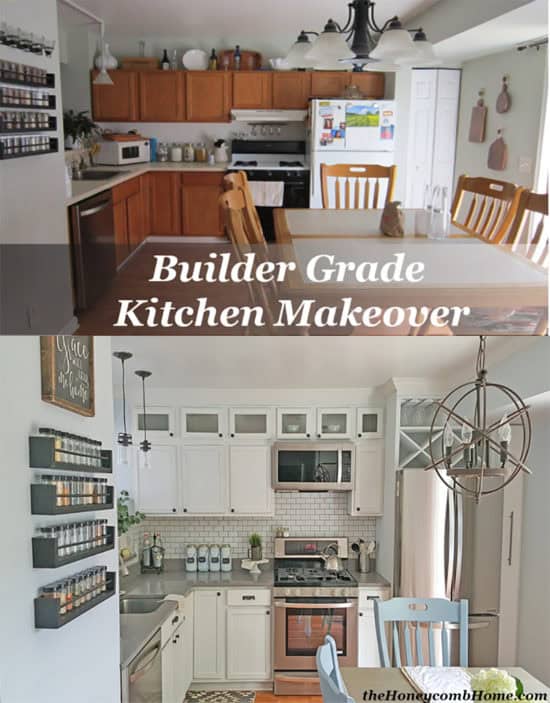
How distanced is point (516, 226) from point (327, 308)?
0.35m

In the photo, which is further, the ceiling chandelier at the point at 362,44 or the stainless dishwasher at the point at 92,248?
the stainless dishwasher at the point at 92,248

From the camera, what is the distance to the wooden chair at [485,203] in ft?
3.62

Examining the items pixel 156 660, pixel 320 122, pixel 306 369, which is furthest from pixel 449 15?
pixel 156 660

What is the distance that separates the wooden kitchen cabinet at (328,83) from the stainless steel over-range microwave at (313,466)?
1.63 metres

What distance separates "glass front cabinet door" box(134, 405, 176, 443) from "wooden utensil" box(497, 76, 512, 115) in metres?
1.65

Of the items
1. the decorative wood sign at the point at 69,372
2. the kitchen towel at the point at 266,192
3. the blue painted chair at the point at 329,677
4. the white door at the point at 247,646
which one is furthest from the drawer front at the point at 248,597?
the kitchen towel at the point at 266,192

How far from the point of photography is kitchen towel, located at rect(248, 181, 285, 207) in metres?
1.10

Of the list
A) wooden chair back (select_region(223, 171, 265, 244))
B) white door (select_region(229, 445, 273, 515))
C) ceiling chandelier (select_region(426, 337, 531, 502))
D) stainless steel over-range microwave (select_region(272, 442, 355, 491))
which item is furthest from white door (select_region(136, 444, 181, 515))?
wooden chair back (select_region(223, 171, 265, 244))

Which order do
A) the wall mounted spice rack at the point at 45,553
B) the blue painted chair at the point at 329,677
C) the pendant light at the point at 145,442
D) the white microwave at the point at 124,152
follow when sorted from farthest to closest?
the pendant light at the point at 145,442 → the blue painted chair at the point at 329,677 → the wall mounted spice rack at the point at 45,553 → the white microwave at the point at 124,152

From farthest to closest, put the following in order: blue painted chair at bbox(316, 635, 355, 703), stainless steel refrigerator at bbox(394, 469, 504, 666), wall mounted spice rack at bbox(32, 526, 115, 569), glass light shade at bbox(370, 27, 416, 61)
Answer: stainless steel refrigerator at bbox(394, 469, 504, 666) < blue painted chair at bbox(316, 635, 355, 703) < wall mounted spice rack at bbox(32, 526, 115, 569) < glass light shade at bbox(370, 27, 416, 61)

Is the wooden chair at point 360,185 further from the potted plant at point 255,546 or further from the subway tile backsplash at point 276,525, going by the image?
the potted plant at point 255,546

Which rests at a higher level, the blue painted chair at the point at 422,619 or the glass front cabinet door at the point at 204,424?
the glass front cabinet door at the point at 204,424

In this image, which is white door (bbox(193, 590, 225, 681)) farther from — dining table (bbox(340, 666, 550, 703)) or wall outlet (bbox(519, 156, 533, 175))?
wall outlet (bbox(519, 156, 533, 175))

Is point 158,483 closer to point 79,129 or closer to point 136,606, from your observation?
point 136,606
